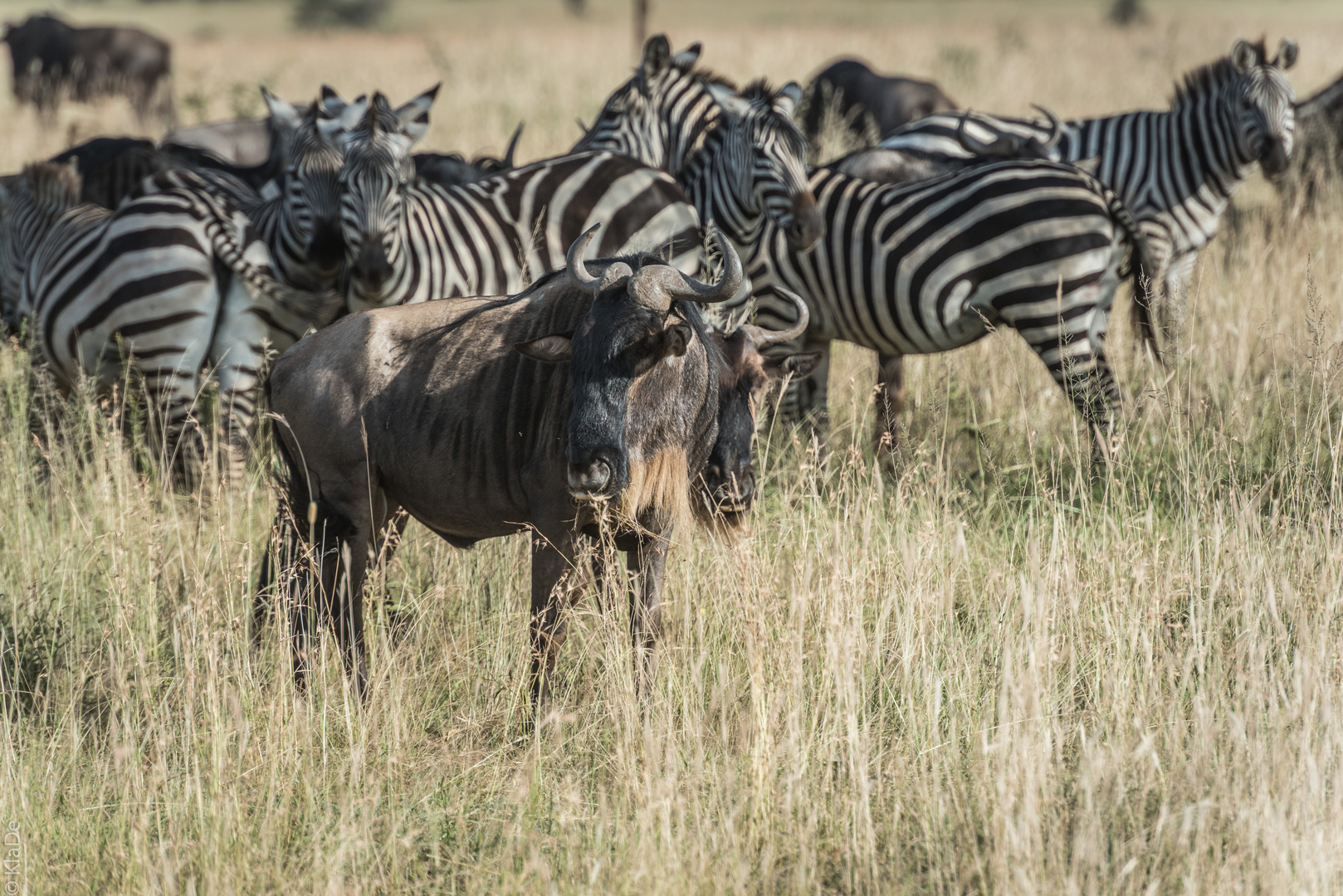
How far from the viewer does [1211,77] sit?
7410mm

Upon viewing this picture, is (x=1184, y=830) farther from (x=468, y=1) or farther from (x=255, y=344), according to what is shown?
(x=468, y=1)

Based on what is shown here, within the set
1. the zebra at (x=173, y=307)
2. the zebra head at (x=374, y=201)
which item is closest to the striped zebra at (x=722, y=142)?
the zebra head at (x=374, y=201)

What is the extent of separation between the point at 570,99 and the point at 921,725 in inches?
588

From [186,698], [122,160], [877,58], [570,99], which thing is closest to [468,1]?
[877,58]

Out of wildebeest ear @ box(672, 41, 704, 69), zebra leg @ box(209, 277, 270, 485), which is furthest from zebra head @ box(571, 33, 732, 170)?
zebra leg @ box(209, 277, 270, 485)

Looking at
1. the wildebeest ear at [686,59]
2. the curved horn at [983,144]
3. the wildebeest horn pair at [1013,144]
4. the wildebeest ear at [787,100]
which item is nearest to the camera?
the wildebeest ear at [787,100]

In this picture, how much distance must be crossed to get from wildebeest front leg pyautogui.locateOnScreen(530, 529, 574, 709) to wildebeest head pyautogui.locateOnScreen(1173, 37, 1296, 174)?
5.62 meters

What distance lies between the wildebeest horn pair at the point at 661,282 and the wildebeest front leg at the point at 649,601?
0.69m

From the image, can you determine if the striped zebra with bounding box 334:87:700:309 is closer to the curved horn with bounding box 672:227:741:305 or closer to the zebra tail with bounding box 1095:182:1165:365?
the zebra tail with bounding box 1095:182:1165:365

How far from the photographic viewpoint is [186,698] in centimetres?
308

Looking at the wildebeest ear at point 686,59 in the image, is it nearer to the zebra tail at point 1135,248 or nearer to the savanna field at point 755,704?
the zebra tail at point 1135,248

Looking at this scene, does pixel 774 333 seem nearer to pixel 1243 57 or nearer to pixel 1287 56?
pixel 1243 57

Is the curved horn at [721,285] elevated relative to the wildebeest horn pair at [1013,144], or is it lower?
lower

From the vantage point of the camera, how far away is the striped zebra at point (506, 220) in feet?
17.2
